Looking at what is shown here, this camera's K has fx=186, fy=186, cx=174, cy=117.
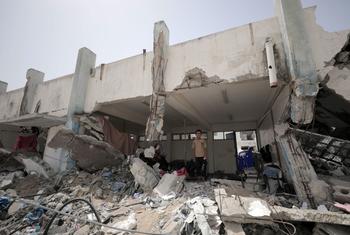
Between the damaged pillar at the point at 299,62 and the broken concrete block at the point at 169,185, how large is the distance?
11.3 ft

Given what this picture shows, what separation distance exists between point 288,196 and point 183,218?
2.85 metres

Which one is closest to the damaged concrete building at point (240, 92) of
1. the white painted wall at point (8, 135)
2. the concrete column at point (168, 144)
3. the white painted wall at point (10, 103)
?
the white painted wall at point (10, 103)

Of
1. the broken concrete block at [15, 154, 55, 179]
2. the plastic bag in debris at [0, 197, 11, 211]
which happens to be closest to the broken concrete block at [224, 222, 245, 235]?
the plastic bag in debris at [0, 197, 11, 211]

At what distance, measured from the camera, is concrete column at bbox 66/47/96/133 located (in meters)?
7.29

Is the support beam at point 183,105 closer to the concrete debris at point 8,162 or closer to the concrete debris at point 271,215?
the concrete debris at point 271,215

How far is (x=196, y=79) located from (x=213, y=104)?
7.87 ft

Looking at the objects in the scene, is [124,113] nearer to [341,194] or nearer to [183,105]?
[183,105]

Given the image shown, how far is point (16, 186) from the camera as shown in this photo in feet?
19.9

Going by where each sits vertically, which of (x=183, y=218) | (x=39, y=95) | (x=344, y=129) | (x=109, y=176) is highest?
(x=39, y=95)

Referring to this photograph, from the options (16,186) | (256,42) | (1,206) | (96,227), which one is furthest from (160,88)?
(16,186)

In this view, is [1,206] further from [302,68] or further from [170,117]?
[302,68]

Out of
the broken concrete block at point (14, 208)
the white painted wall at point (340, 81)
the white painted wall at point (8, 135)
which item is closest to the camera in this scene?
the white painted wall at point (340, 81)

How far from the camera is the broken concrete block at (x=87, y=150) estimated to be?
6.39 meters

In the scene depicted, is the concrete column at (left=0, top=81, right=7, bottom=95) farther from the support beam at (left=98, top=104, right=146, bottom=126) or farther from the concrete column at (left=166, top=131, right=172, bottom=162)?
→ the concrete column at (left=166, top=131, right=172, bottom=162)
